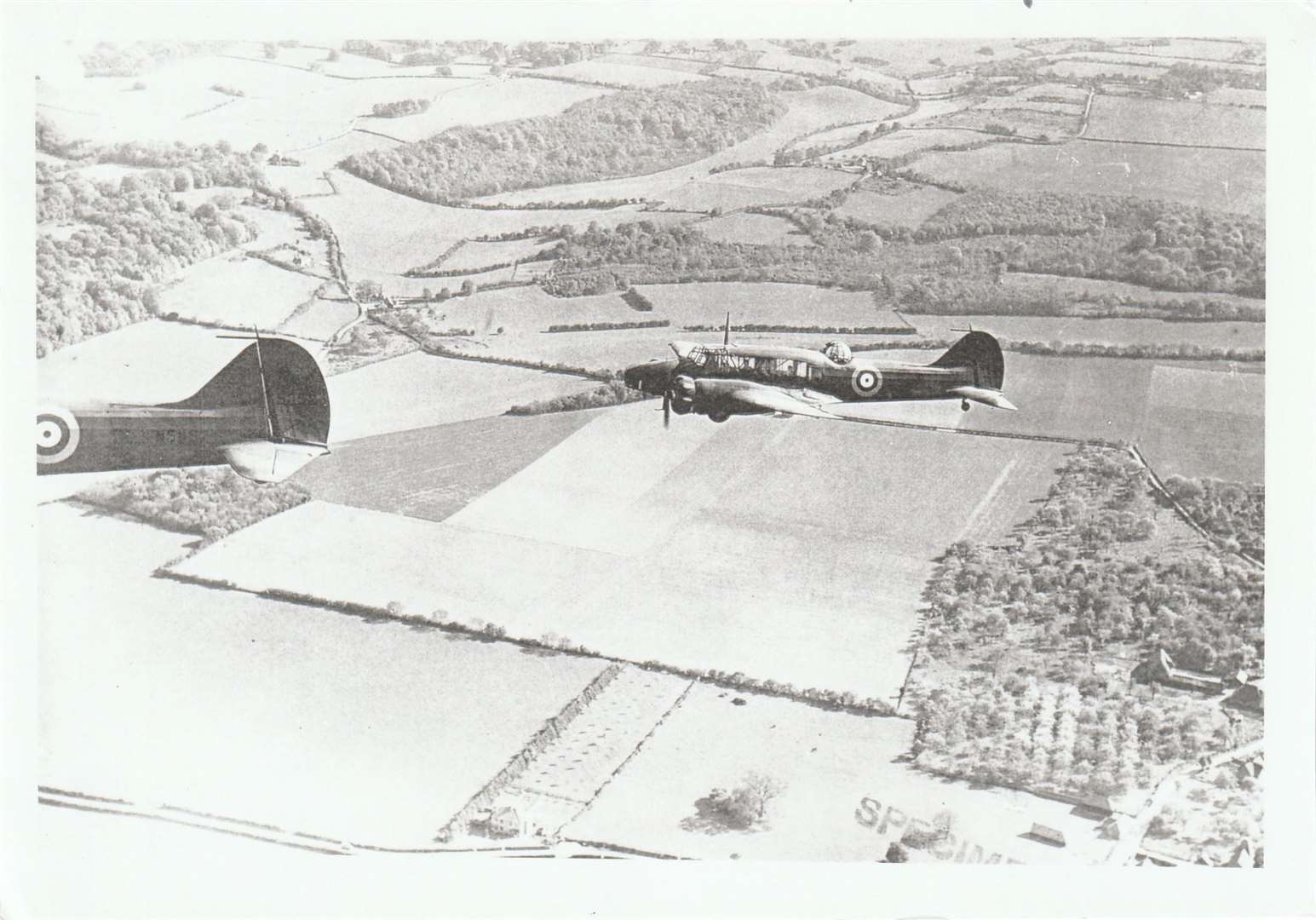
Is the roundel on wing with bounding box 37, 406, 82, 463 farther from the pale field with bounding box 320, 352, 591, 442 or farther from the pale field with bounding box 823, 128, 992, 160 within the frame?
the pale field with bounding box 823, 128, 992, 160

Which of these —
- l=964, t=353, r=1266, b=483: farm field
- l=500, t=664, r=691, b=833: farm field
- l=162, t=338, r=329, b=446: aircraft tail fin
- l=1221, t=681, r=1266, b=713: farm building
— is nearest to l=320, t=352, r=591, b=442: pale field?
l=162, t=338, r=329, b=446: aircraft tail fin

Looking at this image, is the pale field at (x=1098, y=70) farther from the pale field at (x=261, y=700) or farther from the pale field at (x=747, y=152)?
the pale field at (x=261, y=700)

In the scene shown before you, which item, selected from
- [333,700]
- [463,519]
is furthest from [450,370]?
[333,700]

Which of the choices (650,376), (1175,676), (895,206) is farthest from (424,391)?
(1175,676)

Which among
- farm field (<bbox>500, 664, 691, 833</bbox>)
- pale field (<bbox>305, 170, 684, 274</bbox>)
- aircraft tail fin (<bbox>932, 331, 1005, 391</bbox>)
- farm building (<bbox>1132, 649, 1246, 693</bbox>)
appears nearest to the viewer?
farm field (<bbox>500, 664, 691, 833</bbox>)

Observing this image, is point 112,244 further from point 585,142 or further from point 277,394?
point 585,142

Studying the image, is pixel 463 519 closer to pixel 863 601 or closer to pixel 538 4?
pixel 863 601

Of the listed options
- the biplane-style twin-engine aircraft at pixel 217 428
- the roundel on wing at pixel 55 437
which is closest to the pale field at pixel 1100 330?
the biplane-style twin-engine aircraft at pixel 217 428

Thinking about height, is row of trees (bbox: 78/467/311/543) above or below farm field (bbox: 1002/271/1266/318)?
below
